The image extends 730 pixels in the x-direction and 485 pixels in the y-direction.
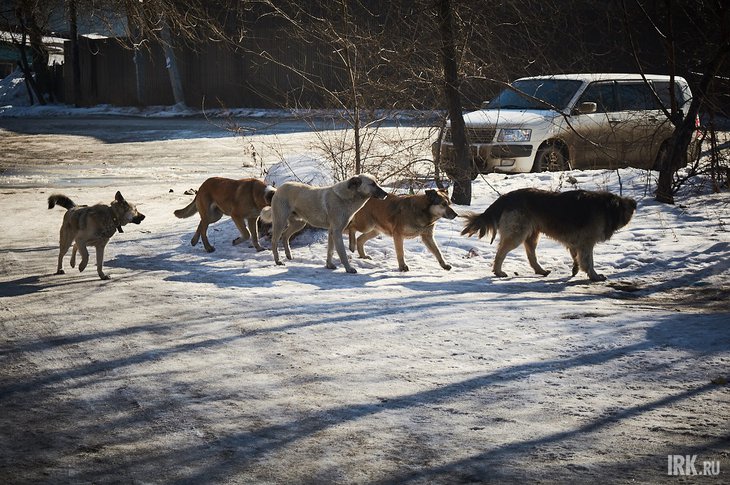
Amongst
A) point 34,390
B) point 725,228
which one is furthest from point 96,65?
point 34,390

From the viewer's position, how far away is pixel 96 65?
1870 inches

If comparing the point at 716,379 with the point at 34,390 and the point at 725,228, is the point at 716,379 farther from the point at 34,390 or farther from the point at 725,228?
the point at 725,228

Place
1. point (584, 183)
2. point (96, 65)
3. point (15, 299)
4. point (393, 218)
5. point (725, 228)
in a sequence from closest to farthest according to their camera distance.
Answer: point (15, 299) < point (393, 218) < point (725, 228) < point (584, 183) < point (96, 65)

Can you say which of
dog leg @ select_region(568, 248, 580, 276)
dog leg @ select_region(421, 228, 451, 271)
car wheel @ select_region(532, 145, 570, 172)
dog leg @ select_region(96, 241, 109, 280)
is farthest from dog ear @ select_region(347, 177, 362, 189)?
car wheel @ select_region(532, 145, 570, 172)

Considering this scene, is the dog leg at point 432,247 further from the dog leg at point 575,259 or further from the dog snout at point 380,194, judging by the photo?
the dog leg at point 575,259

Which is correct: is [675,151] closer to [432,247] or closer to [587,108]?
[587,108]

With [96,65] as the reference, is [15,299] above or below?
below

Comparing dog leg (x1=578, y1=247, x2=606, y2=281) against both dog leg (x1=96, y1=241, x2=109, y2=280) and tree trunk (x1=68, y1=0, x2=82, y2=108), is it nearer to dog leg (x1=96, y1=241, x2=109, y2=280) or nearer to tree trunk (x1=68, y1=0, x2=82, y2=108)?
dog leg (x1=96, y1=241, x2=109, y2=280)

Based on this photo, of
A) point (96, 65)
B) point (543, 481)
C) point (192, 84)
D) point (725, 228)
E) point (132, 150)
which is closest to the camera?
point (543, 481)

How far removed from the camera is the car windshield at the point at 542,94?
16172 mm

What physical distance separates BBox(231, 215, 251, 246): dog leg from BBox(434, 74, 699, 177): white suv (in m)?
4.46

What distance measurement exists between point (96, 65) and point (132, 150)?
24.7 meters

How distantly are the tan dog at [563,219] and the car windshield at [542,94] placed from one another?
5.94 metres

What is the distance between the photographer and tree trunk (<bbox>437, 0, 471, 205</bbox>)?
12859mm
